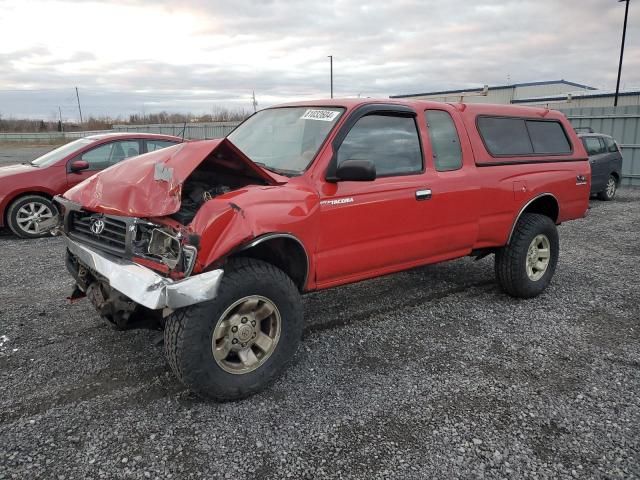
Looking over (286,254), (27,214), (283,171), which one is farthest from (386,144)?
(27,214)

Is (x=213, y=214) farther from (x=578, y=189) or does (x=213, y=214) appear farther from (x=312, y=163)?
(x=578, y=189)

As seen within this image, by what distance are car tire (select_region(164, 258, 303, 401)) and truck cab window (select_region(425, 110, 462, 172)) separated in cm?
187

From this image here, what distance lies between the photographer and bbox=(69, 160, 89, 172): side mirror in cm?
765

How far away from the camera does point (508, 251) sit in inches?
196

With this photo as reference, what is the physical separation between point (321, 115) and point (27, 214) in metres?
5.84

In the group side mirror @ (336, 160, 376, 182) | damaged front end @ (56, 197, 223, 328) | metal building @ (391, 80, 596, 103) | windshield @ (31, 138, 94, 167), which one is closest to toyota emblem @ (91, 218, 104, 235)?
damaged front end @ (56, 197, 223, 328)

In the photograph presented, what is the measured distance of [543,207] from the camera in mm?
5340

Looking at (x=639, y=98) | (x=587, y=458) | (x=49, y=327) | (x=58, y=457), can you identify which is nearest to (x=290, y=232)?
(x=58, y=457)

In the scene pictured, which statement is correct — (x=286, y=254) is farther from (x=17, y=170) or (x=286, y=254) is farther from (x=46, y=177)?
(x=17, y=170)

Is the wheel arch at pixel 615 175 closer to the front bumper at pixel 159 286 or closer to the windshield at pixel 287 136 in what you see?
the windshield at pixel 287 136

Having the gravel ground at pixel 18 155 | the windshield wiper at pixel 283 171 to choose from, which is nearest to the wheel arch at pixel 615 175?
the windshield wiper at pixel 283 171

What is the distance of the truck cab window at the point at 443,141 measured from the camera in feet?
14.0

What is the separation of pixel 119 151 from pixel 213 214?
241 inches

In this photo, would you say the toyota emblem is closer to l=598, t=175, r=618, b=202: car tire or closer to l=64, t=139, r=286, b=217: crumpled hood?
l=64, t=139, r=286, b=217: crumpled hood
